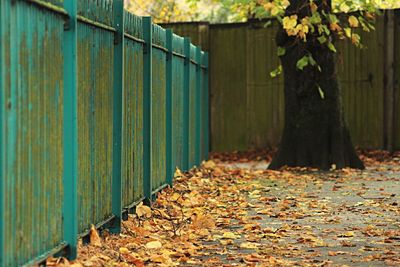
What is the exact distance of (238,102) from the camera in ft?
62.9

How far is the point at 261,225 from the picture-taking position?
8648mm

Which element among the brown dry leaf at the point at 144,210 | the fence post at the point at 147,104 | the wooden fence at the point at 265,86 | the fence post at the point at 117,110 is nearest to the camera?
the fence post at the point at 117,110

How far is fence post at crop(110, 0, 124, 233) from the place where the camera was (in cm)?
768

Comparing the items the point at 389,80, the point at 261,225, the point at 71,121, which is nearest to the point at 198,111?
the point at 389,80

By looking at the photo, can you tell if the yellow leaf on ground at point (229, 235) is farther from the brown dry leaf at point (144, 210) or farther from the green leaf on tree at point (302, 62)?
the green leaf on tree at point (302, 62)

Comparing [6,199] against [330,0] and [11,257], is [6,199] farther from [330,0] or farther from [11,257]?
[330,0]

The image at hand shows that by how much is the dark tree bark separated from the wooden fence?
2412 millimetres

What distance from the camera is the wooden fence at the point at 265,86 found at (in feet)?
59.2

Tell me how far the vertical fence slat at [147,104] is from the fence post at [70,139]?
11.0ft

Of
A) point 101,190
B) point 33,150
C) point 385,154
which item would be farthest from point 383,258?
point 385,154

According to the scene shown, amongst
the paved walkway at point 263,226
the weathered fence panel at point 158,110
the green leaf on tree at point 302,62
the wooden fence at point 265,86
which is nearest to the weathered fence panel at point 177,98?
the paved walkway at point 263,226

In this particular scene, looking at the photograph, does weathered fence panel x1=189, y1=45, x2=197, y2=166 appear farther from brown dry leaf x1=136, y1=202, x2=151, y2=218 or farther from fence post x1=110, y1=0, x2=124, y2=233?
fence post x1=110, y1=0, x2=124, y2=233

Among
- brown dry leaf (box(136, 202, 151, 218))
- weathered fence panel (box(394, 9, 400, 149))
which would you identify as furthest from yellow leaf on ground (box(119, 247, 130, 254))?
weathered fence panel (box(394, 9, 400, 149))

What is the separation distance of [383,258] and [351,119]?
38.8 feet
